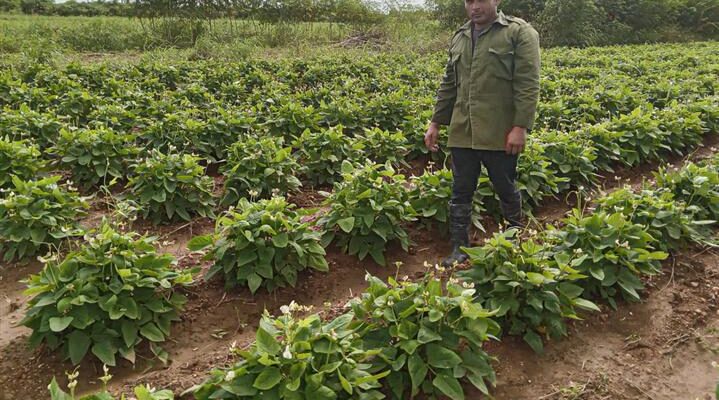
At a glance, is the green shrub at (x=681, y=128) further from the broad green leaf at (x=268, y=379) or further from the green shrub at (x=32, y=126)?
the green shrub at (x=32, y=126)

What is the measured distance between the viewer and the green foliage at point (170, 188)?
15.0 feet

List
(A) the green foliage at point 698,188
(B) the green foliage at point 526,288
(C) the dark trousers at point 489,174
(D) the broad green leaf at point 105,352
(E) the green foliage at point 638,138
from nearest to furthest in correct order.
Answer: (D) the broad green leaf at point 105,352 < (B) the green foliage at point 526,288 < (C) the dark trousers at point 489,174 < (A) the green foliage at point 698,188 < (E) the green foliage at point 638,138

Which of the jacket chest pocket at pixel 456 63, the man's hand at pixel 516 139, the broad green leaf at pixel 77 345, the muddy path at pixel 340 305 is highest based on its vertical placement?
the jacket chest pocket at pixel 456 63

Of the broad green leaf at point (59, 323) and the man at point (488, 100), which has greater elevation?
the man at point (488, 100)

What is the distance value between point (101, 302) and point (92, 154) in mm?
2854

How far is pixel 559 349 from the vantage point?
312 centimetres

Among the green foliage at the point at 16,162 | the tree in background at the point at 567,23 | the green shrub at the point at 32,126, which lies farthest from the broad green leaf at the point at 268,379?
the tree in background at the point at 567,23

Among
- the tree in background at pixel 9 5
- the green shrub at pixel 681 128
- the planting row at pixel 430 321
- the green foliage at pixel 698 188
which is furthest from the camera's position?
the tree in background at pixel 9 5

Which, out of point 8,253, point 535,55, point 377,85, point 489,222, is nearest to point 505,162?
point 535,55

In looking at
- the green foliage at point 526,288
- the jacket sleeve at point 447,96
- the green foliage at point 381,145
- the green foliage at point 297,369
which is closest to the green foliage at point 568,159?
the green foliage at point 381,145

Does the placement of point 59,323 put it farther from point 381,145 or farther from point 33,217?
point 381,145

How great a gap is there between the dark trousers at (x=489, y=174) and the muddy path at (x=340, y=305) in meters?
0.70

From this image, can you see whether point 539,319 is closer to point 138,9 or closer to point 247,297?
point 247,297

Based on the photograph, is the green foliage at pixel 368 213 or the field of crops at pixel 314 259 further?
the green foliage at pixel 368 213
